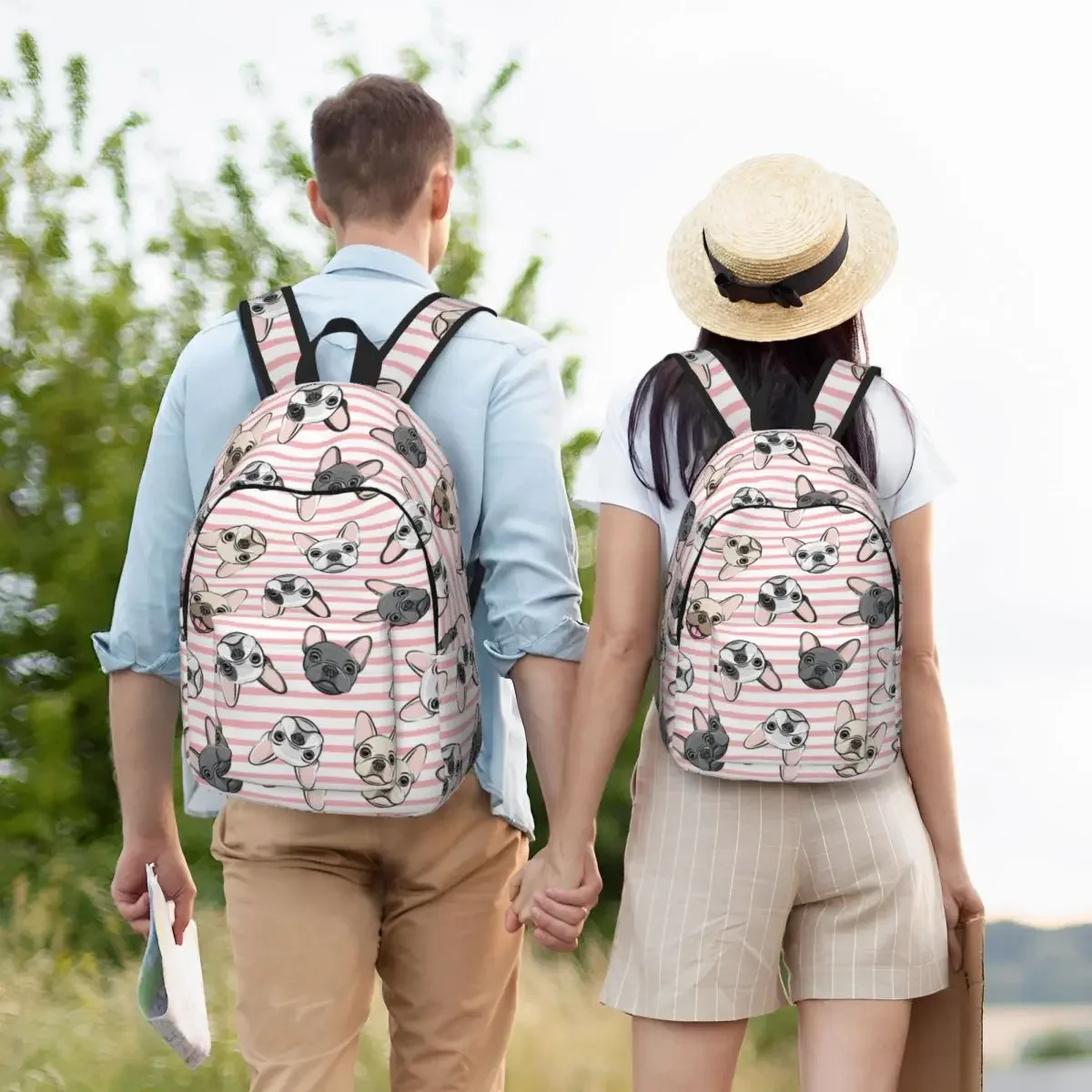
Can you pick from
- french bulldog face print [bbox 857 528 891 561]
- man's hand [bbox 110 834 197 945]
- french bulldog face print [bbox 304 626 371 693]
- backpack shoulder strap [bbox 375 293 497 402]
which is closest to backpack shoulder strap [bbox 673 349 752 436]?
french bulldog face print [bbox 857 528 891 561]

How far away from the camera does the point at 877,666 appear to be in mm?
1885

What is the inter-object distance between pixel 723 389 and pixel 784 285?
0.57 ft

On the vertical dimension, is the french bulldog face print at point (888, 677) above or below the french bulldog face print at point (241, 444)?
below

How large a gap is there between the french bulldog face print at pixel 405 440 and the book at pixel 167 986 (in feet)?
2.39

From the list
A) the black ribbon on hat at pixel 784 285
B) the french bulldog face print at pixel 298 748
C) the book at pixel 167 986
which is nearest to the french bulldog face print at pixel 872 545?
the black ribbon on hat at pixel 784 285

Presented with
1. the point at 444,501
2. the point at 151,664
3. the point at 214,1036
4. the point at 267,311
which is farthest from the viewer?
the point at 214,1036

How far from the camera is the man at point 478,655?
1969 millimetres

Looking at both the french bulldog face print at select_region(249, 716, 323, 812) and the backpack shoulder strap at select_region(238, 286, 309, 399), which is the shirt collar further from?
the french bulldog face print at select_region(249, 716, 323, 812)

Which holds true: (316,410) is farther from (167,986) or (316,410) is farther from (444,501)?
(167,986)

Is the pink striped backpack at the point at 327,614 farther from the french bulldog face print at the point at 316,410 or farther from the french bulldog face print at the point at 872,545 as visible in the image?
the french bulldog face print at the point at 872,545

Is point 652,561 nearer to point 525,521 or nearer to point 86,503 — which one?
point 525,521

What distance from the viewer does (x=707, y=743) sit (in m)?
1.87

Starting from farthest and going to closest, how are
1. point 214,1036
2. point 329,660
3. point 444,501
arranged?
point 214,1036 < point 444,501 < point 329,660

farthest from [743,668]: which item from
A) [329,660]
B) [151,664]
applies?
[151,664]
